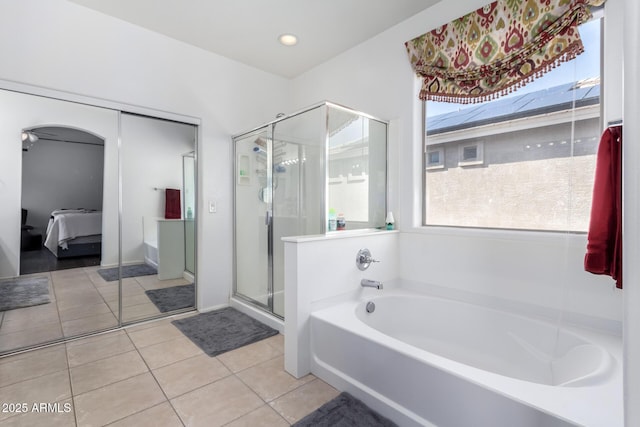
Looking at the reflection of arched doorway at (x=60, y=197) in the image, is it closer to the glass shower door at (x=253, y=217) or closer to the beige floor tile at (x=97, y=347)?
the beige floor tile at (x=97, y=347)

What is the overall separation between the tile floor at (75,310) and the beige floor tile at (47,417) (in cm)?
95

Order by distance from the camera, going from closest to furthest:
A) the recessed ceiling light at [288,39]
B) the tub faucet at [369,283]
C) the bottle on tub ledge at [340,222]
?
the tub faucet at [369,283]
the bottle on tub ledge at [340,222]
the recessed ceiling light at [288,39]

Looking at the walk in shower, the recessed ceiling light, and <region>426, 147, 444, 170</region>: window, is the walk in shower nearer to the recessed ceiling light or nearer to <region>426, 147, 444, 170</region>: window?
<region>426, 147, 444, 170</region>: window

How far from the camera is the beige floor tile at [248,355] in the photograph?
6.62 ft

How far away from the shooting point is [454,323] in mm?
2076

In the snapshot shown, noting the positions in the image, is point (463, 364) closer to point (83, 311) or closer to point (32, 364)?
point (32, 364)

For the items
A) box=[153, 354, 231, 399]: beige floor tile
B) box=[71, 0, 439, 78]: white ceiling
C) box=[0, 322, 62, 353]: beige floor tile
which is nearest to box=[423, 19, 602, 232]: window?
box=[71, 0, 439, 78]: white ceiling

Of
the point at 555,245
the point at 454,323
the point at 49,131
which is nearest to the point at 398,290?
the point at 454,323

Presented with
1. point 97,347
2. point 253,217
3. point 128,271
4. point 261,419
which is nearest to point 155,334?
point 97,347

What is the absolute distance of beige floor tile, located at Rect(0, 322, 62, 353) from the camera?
2.17 metres

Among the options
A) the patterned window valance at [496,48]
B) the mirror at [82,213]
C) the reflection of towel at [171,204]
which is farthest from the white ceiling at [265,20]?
the reflection of towel at [171,204]

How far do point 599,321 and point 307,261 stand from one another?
164 centimetres

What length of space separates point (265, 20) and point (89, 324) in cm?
293

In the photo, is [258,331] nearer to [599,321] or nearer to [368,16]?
[599,321]
